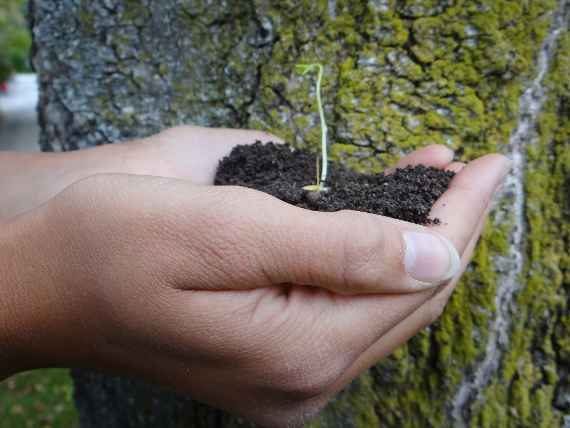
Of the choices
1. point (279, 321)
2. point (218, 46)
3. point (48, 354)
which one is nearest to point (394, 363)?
point (279, 321)

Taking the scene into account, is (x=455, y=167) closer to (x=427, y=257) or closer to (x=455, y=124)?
(x=455, y=124)

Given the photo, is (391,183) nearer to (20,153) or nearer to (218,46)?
(218,46)

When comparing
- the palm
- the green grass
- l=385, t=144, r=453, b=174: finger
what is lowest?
the green grass

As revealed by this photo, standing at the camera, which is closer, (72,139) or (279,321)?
(279,321)

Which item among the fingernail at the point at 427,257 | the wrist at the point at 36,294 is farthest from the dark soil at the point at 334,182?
the wrist at the point at 36,294

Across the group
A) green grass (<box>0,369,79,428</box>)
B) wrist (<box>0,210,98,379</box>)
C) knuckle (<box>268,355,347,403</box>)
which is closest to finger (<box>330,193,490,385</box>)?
knuckle (<box>268,355,347,403</box>)

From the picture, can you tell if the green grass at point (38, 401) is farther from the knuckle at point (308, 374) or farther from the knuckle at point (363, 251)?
the knuckle at point (363, 251)

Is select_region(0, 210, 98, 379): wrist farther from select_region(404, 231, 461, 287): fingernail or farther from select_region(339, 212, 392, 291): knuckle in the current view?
select_region(404, 231, 461, 287): fingernail
